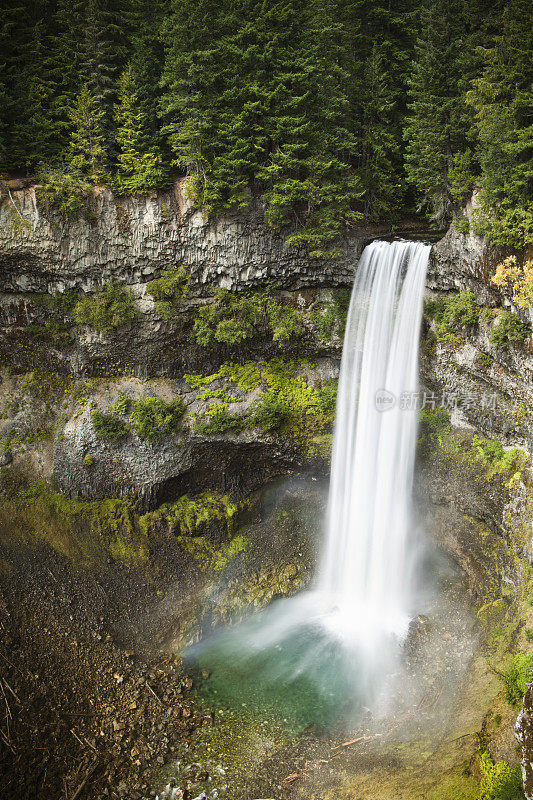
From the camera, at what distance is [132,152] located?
1995 centimetres

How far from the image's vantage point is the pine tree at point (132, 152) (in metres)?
19.7

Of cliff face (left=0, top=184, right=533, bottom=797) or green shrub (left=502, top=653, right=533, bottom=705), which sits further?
cliff face (left=0, top=184, right=533, bottom=797)

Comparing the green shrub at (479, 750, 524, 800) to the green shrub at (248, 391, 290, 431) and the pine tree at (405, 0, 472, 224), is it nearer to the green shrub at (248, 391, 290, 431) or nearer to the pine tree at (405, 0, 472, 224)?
the green shrub at (248, 391, 290, 431)

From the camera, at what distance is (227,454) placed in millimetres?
21703

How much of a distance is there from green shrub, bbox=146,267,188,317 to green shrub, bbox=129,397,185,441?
388 cm

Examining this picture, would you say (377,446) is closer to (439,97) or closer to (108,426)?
(108,426)

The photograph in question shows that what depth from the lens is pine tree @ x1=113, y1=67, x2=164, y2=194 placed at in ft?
64.6

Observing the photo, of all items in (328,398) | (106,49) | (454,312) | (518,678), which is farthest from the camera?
(328,398)

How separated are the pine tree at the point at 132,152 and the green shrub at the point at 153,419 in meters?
8.89

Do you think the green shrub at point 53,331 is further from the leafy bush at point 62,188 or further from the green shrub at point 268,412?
the green shrub at point 268,412

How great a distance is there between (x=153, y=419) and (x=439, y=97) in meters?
16.7

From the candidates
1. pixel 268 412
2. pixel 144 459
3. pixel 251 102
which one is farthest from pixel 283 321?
pixel 251 102

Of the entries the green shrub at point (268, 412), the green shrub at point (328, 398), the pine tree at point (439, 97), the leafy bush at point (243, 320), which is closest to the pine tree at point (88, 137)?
the leafy bush at point (243, 320)

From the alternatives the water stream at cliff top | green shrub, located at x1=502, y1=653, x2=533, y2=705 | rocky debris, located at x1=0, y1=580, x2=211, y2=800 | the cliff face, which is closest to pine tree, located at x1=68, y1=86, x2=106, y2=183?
the cliff face
